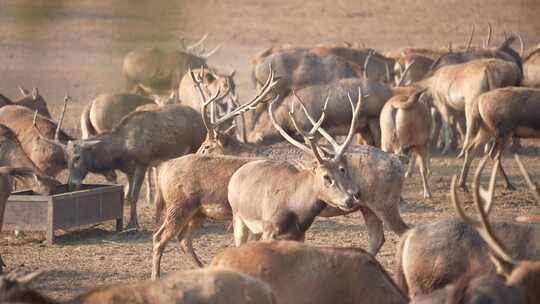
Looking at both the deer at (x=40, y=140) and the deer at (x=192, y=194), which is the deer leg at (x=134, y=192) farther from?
the deer at (x=192, y=194)

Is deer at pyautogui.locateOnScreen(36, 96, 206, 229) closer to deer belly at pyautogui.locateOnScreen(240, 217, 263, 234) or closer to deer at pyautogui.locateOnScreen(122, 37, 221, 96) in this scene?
deer belly at pyautogui.locateOnScreen(240, 217, 263, 234)

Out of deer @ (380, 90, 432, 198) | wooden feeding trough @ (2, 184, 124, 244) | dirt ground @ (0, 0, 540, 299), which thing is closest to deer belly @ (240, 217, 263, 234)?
dirt ground @ (0, 0, 540, 299)

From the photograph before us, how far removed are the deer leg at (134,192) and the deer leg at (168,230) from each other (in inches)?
98.9

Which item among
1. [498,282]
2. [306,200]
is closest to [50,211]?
[306,200]

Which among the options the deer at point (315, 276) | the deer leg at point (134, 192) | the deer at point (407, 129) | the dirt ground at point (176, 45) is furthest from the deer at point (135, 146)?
the deer at point (315, 276)

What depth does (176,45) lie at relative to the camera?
97.3 feet

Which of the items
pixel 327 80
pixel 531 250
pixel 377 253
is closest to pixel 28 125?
pixel 377 253

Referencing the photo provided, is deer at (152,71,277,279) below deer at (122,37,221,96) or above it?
above

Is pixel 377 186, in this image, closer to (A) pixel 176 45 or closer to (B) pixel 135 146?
(B) pixel 135 146

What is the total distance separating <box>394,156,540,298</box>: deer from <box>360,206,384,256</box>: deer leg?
2.66m

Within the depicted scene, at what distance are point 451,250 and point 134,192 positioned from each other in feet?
20.7

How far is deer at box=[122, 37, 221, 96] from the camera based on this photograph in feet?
79.2

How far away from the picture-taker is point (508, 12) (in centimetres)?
3231

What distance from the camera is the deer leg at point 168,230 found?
11.2 metres
